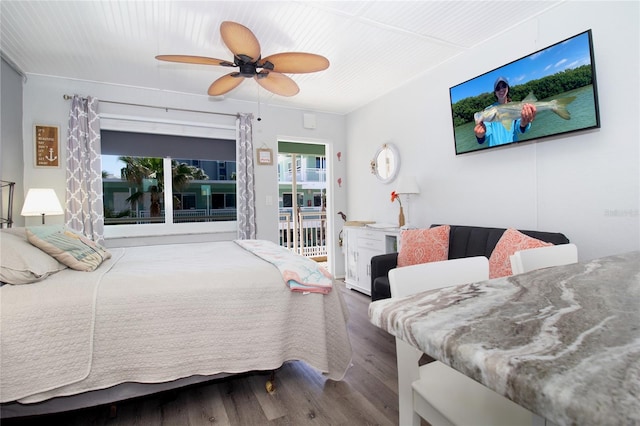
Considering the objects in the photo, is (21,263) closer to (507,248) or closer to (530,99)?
(507,248)

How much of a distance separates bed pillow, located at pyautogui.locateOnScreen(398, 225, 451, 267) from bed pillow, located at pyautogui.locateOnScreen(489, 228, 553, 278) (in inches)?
20.6

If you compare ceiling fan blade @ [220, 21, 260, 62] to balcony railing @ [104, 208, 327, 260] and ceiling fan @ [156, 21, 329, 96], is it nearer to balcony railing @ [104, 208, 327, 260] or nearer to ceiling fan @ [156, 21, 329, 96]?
ceiling fan @ [156, 21, 329, 96]

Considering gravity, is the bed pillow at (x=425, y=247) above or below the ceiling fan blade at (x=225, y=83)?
below

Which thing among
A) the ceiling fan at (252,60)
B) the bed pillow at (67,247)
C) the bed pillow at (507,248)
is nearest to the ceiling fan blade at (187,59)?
the ceiling fan at (252,60)

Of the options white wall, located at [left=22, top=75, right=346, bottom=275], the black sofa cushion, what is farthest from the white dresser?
white wall, located at [left=22, top=75, right=346, bottom=275]

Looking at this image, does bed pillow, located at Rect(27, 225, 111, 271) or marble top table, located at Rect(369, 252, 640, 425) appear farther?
bed pillow, located at Rect(27, 225, 111, 271)

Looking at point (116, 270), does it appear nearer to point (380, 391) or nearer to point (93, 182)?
point (380, 391)

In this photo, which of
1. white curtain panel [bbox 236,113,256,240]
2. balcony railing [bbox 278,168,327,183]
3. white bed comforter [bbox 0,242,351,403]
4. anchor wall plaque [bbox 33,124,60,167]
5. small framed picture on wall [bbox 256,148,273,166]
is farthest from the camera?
balcony railing [bbox 278,168,327,183]

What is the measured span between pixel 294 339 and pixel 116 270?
3.79 feet

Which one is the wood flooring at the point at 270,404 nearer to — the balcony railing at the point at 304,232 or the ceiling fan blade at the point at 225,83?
the ceiling fan blade at the point at 225,83

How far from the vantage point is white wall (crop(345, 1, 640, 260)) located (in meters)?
1.95

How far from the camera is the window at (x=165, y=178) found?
3.72 m

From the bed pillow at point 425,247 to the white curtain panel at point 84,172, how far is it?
3195mm

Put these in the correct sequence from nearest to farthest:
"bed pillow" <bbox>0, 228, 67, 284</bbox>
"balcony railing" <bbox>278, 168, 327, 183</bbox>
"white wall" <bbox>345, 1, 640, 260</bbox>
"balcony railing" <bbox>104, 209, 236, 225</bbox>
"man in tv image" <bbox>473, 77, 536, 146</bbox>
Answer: "bed pillow" <bbox>0, 228, 67, 284</bbox>
"white wall" <bbox>345, 1, 640, 260</bbox>
"man in tv image" <bbox>473, 77, 536, 146</bbox>
"balcony railing" <bbox>104, 209, 236, 225</bbox>
"balcony railing" <bbox>278, 168, 327, 183</bbox>
